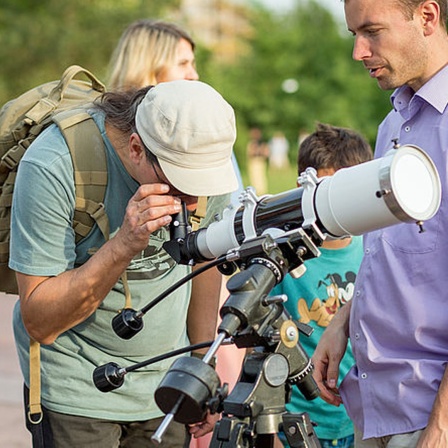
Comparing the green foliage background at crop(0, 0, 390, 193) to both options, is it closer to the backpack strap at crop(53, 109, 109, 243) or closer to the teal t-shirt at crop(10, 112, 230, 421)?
the teal t-shirt at crop(10, 112, 230, 421)

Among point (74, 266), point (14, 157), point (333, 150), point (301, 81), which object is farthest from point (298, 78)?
point (74, 266)

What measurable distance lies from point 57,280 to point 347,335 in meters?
1.05

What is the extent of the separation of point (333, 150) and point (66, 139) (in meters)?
1.77

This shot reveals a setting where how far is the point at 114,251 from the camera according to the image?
296 cm

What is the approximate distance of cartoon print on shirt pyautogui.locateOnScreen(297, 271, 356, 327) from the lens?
4285mm

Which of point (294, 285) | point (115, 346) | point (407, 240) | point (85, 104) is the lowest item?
point (294, 285)

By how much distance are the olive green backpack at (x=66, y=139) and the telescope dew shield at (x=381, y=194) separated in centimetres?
99

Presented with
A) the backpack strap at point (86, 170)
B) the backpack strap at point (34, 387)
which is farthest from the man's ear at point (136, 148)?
the backpack strap at point (34, 387)

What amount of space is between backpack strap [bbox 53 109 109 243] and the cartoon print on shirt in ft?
4.55

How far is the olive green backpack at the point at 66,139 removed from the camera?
3.16m

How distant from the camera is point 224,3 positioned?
97312 mm

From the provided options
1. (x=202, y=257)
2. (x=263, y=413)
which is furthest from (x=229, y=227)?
(x=263, y=413)

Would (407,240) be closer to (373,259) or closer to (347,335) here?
(373,259)

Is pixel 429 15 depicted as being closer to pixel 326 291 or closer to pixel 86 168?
pixel 86 168
